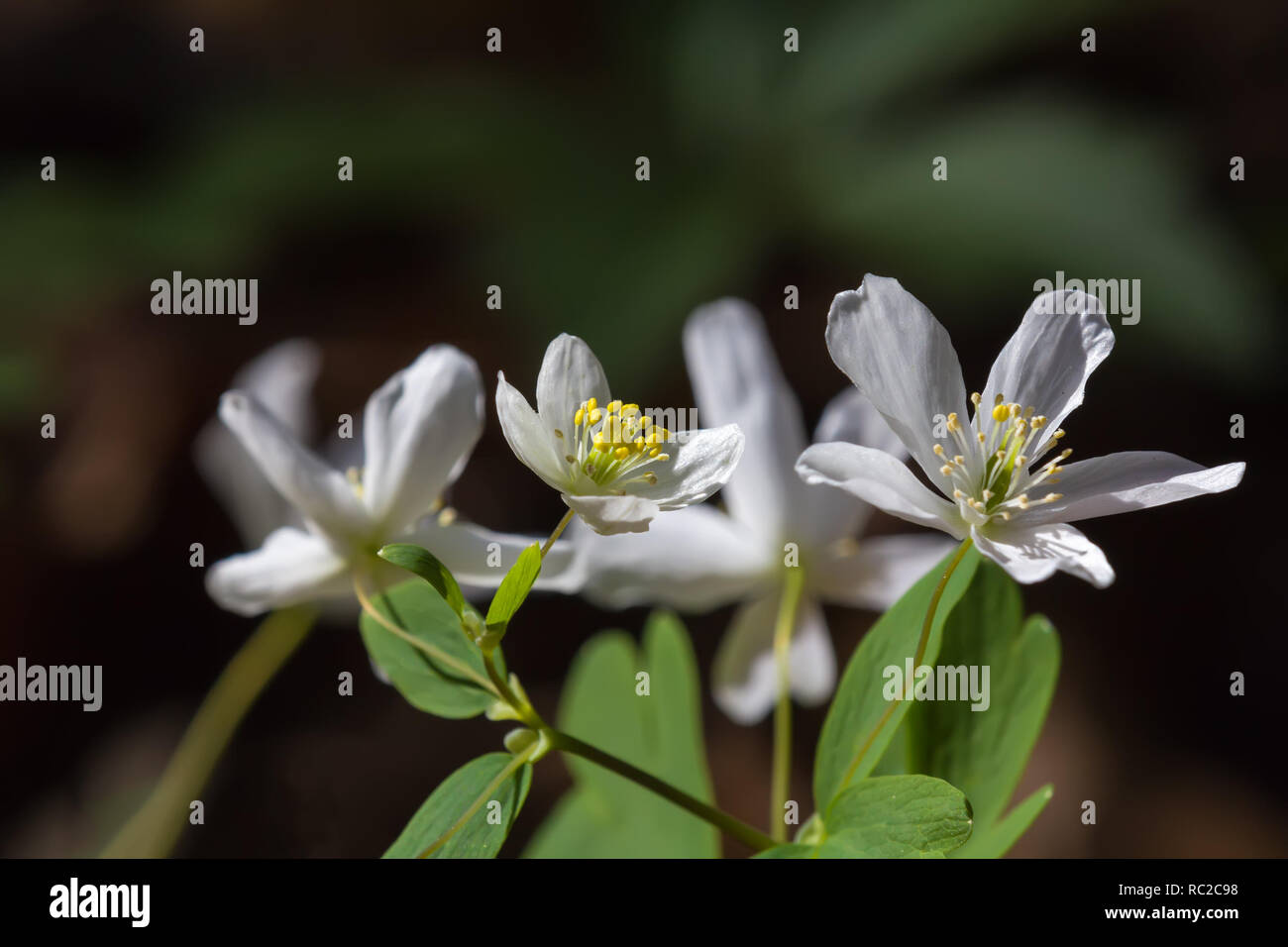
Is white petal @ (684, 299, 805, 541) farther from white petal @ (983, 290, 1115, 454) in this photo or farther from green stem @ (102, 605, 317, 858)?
green stem @ (102, 605, 317, 858)

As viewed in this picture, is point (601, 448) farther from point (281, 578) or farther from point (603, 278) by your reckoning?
point (603, 278)

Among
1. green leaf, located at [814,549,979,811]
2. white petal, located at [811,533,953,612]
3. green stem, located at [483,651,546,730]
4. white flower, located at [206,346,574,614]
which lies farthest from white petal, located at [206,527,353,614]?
white petal, located at [811,533,953,612]

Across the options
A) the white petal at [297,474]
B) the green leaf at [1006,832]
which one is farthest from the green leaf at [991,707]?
the white petal at [297,474]

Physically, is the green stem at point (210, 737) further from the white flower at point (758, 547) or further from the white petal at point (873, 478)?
the white petal at point (873, 478)

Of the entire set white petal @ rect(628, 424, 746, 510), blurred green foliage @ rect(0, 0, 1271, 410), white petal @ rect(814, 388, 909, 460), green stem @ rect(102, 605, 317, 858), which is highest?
blurred green foliage @ rect(0, 0, 1271, 410)

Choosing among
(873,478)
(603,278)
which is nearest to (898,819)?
(873,478)
